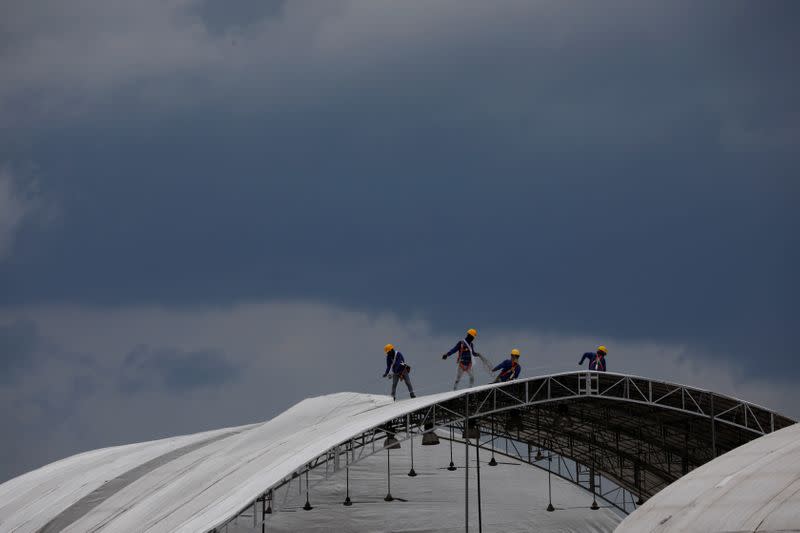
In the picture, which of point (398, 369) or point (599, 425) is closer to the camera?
point (398, 369)

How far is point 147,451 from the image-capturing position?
38.7m

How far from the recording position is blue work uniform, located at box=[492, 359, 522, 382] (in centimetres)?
3256

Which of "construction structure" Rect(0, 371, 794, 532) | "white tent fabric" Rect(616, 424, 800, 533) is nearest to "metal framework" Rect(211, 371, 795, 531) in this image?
"construction structure" Rect(0, 371, 794, 532)

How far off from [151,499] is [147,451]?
8254 mm

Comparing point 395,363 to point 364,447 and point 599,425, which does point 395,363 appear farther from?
point 599,425

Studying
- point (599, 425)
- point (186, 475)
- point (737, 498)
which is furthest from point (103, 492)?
point (737, 498)

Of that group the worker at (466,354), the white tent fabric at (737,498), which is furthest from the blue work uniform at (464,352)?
the white tent fabric at (737,498)

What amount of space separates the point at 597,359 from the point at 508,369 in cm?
363

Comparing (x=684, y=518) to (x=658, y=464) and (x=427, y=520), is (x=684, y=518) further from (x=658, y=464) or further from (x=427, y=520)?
(x=427, y=520)

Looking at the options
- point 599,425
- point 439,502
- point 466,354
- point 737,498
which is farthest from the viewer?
point 439,502

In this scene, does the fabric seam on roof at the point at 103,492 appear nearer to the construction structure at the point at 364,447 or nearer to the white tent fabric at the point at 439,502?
the construction structure at the point at 364,447

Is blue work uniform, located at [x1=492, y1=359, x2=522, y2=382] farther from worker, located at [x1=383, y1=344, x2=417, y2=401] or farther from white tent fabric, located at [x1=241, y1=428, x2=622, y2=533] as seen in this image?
white tent fabric, located at [x1=241, y1=428, x2=622, y2=533]

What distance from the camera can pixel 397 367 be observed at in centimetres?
3225

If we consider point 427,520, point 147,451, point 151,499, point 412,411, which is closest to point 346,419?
point 412,411
